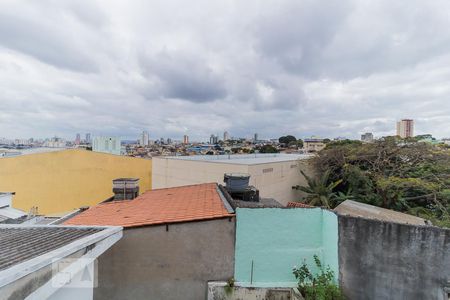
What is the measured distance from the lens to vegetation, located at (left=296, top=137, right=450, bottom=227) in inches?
501

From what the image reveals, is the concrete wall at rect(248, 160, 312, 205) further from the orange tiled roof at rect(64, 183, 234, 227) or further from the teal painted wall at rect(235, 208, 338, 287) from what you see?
the teal painted wall at rect(235, 208, 338, 287)

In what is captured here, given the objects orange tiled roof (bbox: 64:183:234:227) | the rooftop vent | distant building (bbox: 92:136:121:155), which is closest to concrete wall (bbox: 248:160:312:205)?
the rooftop vent

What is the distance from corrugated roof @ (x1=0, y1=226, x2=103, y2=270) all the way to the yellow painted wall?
1369 cm

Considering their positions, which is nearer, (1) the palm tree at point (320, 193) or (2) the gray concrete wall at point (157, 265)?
(2) the gray concrete wall at point (157, 265)

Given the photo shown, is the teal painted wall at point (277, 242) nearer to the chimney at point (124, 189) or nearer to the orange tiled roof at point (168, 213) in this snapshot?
the orange tiled roof at point (168, 213)

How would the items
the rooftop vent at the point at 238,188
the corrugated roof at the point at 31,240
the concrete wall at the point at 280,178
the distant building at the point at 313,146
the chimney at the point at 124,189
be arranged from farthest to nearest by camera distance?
the distant building at the point at 313,146 < the concrete wall at the point at 280,178 < the chimney at the point at 124,189 < the rooftop vent at the point at 238,188 < the corrugated roof at the point at 31,240

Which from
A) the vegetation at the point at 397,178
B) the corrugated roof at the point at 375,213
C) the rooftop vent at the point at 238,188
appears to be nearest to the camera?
the rooftop vent at the point at 238,188

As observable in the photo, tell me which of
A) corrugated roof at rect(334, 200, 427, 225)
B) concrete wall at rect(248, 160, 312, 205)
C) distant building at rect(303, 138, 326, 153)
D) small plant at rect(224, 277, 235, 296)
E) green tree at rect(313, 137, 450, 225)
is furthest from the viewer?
distant building at rect(303, 138, 326, 153)

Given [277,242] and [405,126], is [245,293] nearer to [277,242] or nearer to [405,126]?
[277,242]

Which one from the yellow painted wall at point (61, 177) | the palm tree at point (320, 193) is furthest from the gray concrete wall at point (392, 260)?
the yellow painted wall at point (61, 177)

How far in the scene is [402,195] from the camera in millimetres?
14477

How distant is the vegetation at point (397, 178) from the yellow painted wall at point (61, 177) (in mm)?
14419

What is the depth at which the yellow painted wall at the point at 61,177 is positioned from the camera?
17.1 meters

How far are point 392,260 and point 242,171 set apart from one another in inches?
346
